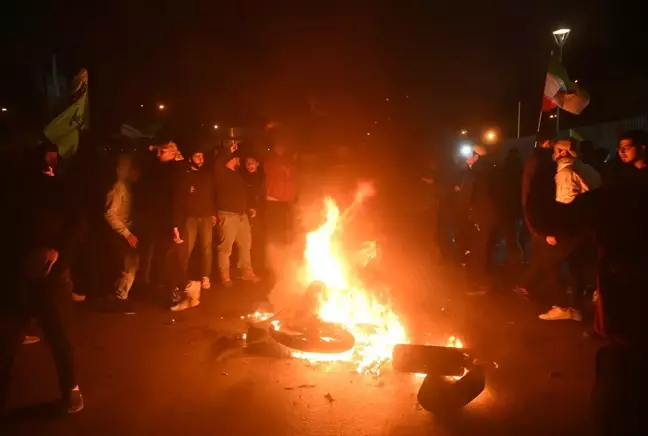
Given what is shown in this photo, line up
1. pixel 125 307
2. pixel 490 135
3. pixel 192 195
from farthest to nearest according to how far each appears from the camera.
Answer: pixel 490 135 < pixel 192 195 < pixel 125 307

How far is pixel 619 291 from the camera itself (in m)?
3.12

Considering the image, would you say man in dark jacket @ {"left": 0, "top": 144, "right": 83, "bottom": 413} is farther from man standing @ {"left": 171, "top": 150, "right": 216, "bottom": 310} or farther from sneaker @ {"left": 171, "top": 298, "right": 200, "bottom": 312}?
man standing @ {"left": 171, "top": 150, "right": 216, "bottom": 310}

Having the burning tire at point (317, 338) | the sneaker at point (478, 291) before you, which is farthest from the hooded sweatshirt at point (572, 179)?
the burning tire at point (317, 338)

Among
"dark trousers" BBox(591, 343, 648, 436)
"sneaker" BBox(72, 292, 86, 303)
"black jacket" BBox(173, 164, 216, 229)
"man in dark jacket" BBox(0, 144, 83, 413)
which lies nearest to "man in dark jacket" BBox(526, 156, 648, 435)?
"dark trousers" BBox(591, 343, 648, 436)

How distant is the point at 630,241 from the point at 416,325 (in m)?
3.71

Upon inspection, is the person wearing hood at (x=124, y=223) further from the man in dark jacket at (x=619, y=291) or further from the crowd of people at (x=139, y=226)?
the man in dark jacket at (x=619, y=291)

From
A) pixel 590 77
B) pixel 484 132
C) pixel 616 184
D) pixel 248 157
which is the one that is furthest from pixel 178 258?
pixel 590 77

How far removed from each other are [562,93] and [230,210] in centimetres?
553

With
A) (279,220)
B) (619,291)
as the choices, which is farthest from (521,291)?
(619,291)

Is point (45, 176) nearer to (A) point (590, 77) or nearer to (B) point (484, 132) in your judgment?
(B) point (484, 132)

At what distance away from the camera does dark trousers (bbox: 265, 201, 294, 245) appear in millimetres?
9523

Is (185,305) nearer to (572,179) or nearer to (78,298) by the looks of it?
(78,298)

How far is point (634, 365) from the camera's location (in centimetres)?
299

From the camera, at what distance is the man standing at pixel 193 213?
7715 mm
